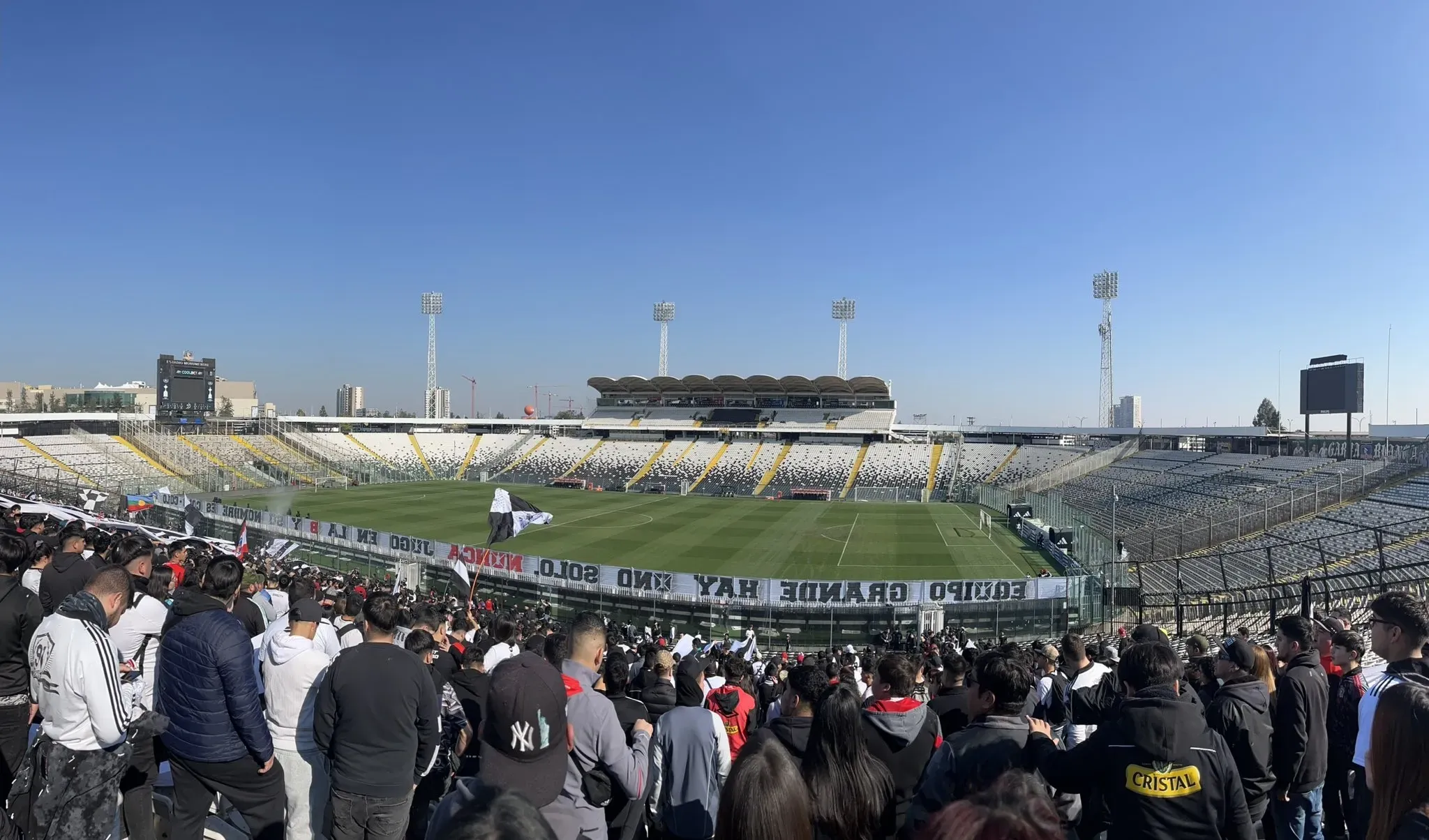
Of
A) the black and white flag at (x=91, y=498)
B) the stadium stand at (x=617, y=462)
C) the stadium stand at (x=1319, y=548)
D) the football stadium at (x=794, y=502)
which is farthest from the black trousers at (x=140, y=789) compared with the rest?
the stadium stand at (x=617, y=462)

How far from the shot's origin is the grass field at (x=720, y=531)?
1192 inches

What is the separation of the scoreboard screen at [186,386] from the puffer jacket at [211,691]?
6699 centimetres

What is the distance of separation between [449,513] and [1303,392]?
5400 cm

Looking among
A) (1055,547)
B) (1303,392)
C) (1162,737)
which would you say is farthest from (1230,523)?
(1162,737)

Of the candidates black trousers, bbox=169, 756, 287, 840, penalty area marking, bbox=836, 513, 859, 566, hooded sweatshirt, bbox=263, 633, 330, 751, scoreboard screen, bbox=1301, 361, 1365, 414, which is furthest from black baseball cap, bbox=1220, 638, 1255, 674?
scoreboard screen, bbox=1301, 361, 1365, 414

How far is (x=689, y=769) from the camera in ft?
12.7

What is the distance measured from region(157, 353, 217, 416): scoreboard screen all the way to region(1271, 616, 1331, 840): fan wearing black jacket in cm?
7111

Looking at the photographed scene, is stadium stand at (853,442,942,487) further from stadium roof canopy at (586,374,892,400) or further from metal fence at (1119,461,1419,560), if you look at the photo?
metal fence at (1119,461,1419,560)

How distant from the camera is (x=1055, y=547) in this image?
101 feet

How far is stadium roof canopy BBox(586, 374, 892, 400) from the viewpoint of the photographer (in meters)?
80.5

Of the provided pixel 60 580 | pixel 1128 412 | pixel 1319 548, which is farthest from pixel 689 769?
pixel 1128 412

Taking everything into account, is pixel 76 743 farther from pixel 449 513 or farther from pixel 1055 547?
pixel 449 513

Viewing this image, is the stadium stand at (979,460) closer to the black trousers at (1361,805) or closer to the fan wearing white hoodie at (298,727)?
the black trousers at (1361,805)

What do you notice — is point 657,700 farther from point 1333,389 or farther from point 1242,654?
point 1333,389
